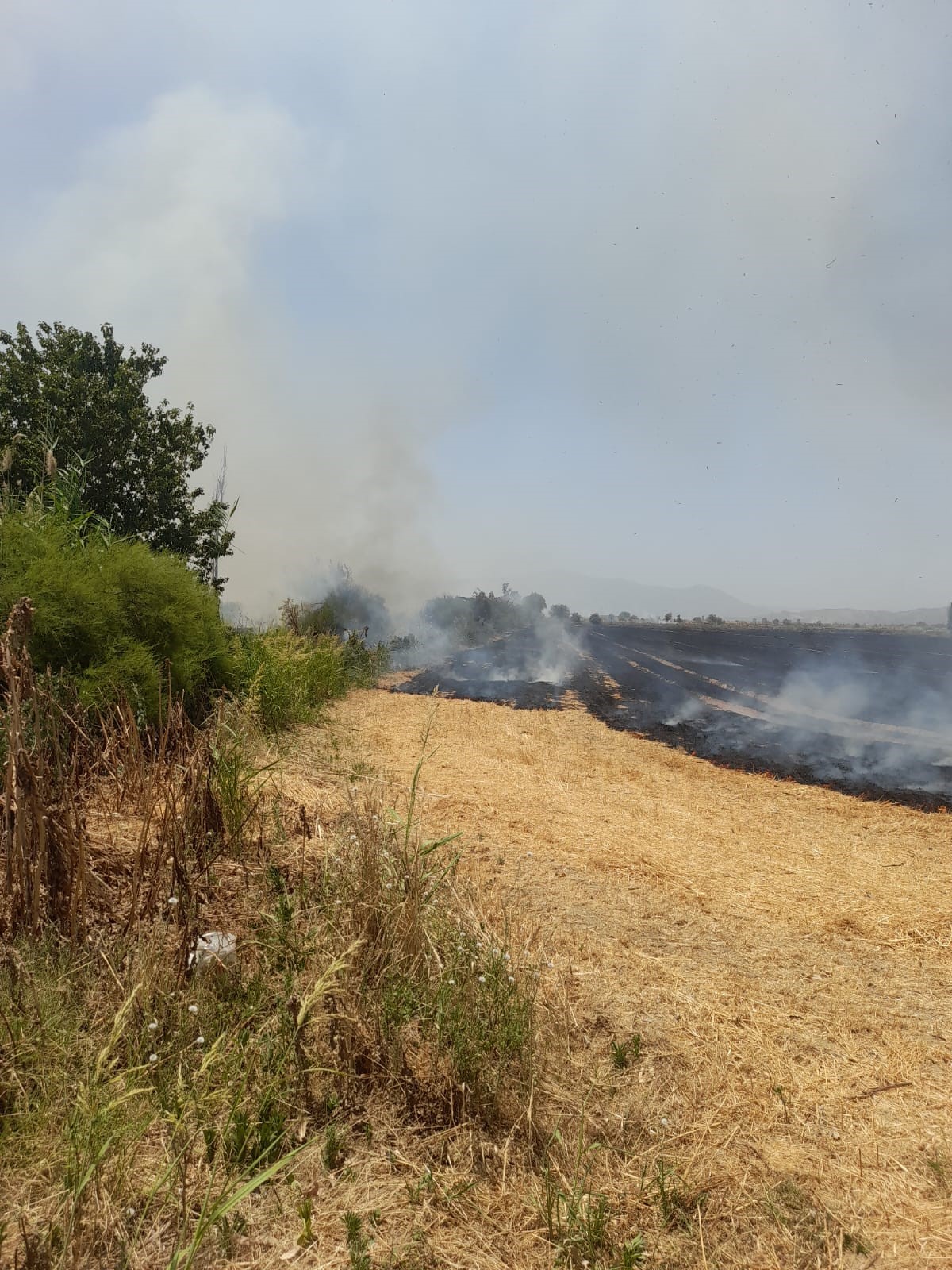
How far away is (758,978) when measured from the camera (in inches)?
160

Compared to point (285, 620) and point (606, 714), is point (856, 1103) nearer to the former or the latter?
point (606, 714)

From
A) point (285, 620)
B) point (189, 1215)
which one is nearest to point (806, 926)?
point (189, 1215)

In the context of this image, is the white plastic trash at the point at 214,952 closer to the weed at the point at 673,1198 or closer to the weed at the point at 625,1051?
the weed at the point at 625,1051

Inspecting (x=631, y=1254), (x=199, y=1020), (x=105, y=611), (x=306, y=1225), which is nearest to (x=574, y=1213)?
(x=631, y=1254)

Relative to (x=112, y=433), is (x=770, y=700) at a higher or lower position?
lower

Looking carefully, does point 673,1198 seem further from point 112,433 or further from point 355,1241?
point 112,433

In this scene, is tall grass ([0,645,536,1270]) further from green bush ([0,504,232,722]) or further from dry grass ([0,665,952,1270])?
green bush ([0,504,232,722])

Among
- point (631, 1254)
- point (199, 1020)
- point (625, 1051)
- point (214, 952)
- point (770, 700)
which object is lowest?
point (770, 700)

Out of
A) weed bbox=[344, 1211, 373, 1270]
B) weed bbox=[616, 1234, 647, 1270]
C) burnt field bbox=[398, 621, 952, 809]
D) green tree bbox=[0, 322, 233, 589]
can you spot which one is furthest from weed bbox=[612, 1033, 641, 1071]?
green tree bbox=[0, 322, 233, 589]

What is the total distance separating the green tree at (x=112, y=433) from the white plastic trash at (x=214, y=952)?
10736 mm

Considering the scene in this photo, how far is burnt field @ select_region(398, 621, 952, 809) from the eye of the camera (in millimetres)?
11015

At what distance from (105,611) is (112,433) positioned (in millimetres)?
9401

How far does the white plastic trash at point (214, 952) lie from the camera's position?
309 cm

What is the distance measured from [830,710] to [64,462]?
18285mm
